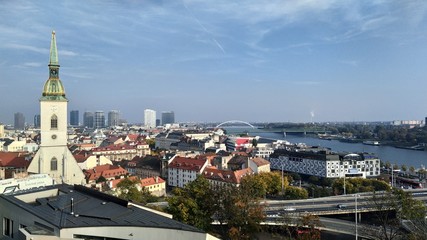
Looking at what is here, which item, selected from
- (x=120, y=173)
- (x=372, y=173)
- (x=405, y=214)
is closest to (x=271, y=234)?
(x=405, y=214)

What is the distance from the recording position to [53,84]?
565 inches

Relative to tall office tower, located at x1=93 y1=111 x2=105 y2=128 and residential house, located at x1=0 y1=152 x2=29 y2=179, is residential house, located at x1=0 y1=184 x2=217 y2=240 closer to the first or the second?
residential house, located at x1=0 y1=152 x2=29 y2=179

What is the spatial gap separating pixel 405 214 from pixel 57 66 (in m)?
13.6

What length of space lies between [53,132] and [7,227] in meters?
7.78

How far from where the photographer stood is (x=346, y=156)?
28141 mm

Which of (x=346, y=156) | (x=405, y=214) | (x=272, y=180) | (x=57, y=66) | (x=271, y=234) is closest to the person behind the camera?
(x=405, y=214)

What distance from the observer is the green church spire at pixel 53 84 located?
46.4 ft

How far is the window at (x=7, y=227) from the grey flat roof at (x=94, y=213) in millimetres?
390

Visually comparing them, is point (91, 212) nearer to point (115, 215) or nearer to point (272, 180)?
point (115, 215)

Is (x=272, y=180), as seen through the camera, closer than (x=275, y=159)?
Yes

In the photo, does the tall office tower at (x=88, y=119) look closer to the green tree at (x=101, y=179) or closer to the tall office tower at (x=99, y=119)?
the tall office tower at (x=99, y=119)

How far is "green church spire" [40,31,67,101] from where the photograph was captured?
46.4ft

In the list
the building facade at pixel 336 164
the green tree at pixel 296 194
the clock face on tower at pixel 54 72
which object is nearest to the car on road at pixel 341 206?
the green tree at pixel 296 194

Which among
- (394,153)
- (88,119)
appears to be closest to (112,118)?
(88,119)
